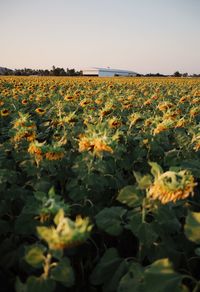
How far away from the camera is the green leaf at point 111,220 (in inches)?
79.6

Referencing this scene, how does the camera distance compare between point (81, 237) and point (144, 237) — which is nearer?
point (81, 237)

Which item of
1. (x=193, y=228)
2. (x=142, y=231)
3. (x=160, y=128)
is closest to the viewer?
(x=193, y=228)

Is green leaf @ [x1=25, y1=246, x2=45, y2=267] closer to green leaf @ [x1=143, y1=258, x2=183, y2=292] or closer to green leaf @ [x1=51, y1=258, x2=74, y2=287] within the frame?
green leaf @ [x1=51, y1=258, x2=74, y2=287]

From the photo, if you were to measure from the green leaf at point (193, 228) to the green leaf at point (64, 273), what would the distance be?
59 centimetres

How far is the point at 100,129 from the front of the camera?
130 inches

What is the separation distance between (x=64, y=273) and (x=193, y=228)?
66 centimetres

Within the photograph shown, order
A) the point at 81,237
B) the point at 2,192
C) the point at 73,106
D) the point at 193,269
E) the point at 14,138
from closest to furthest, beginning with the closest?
the point at 81,237
the point at 193,269
the point at 2,192
the point at 14,138
the point at 73,106

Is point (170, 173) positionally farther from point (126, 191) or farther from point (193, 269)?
point (193, 269)

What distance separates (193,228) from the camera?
5.56ft

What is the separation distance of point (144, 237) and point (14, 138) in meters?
2.34

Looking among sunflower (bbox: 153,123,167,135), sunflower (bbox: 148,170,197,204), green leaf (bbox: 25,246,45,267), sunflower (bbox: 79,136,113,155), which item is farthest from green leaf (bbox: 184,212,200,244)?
sunflower (bbox: 153,123,167,135)

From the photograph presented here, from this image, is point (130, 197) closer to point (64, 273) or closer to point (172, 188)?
point (172, 188)

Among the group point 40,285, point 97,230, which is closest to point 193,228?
point 40,285

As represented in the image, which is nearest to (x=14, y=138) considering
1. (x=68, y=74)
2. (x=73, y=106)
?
(x=73, y=106)
